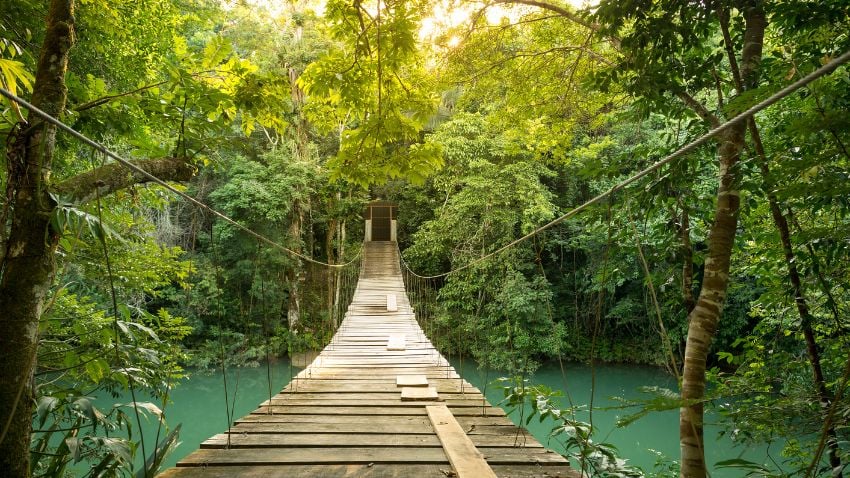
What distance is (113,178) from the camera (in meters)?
1.35

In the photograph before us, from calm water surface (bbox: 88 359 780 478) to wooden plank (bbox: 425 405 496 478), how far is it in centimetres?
399

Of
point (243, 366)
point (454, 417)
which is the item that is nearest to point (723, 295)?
point (454, 417)

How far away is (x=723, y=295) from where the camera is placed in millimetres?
1551

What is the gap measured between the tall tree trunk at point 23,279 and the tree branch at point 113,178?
8 centimetres

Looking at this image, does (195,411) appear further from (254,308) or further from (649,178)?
(649,178)

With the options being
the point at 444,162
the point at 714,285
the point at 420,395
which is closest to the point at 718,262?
the point at 714,285

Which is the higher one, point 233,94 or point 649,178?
point 233,94

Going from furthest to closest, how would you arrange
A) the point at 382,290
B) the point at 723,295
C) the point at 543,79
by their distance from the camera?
the point at 382,290 < the point at 543,79 < the point at 723,295

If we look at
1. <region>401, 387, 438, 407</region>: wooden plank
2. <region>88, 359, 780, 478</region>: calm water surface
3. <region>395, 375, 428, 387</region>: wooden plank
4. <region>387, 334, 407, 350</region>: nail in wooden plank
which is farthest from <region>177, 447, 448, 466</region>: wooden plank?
<region>88, 359, 780, 478</region>: calm water surface

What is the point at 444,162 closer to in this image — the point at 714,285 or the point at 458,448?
the point at 714,285

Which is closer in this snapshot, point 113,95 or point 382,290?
point 113,95

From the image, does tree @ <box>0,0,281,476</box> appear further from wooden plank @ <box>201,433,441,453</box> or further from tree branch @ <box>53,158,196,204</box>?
wooden plank @ <box>201,433,441,453</box>

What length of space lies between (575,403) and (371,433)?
21.4 ft

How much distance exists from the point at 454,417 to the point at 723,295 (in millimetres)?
1023
